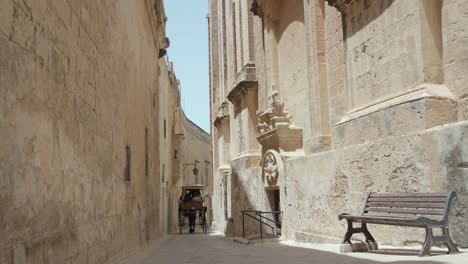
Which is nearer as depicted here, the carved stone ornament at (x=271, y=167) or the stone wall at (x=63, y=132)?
the stone wall at (x=63, y=132)

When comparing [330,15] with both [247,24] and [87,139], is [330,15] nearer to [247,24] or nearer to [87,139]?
[87,139]

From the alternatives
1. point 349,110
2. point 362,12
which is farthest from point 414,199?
point 362,12

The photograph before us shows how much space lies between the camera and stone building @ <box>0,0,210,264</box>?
295 centimetres

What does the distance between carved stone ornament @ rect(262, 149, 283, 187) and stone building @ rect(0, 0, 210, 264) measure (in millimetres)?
4314

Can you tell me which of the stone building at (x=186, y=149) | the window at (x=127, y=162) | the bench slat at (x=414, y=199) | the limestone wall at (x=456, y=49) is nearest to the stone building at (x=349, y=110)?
the limestone wall at (x=456, y=49)

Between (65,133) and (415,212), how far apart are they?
3735mm

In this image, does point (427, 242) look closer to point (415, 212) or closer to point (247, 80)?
point (415, 212)

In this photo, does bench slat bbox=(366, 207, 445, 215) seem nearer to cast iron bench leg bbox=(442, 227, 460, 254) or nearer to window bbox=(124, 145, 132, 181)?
cast iron bench leg bbox=(442, 227, 460, 254)

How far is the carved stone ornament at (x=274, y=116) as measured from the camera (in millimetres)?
12133

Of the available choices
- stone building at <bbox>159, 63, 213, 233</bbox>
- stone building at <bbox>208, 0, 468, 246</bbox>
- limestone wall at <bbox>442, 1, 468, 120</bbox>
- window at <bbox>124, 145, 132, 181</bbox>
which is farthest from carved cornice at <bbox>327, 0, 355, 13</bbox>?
stone building at <bbox>159, 63, 213, 233</bbox>

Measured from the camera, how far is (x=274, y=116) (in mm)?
12297

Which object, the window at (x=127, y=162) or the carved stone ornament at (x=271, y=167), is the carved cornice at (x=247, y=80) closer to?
the carved stone ornament at (x=271, y=167)

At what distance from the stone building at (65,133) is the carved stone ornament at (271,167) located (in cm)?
431

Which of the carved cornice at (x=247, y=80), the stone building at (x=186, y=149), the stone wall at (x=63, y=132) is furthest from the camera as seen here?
the stone building at (x=186, y=149)
